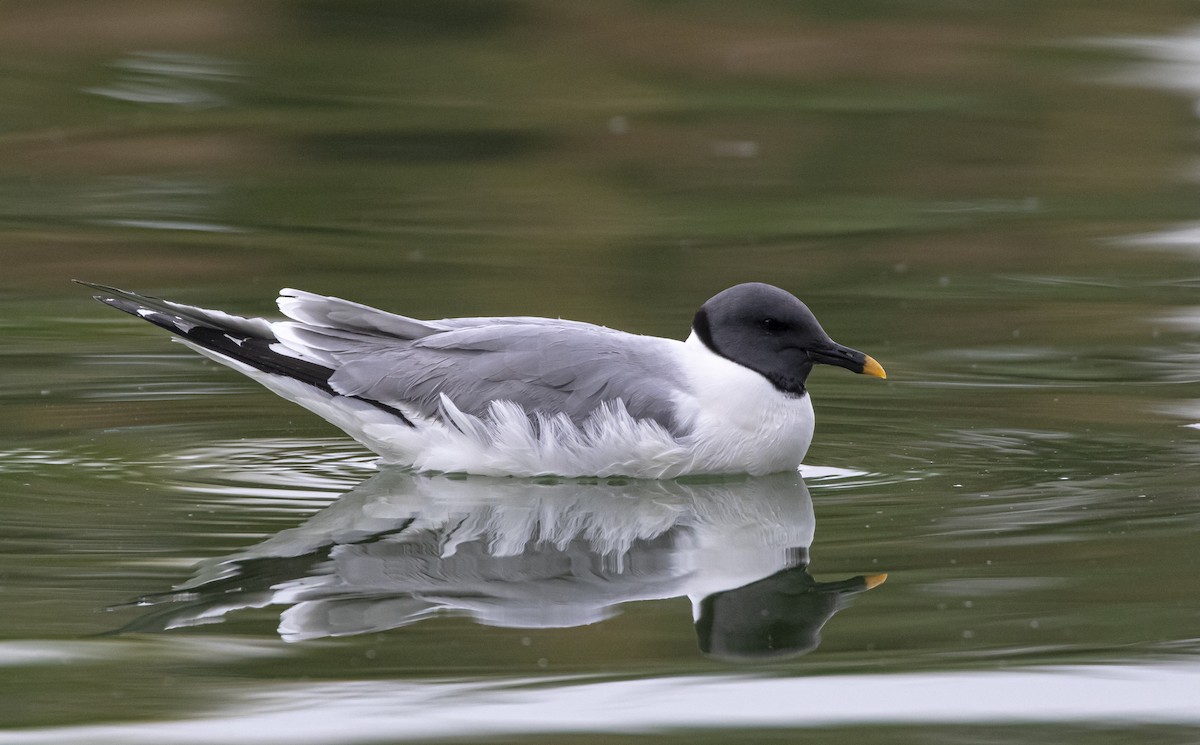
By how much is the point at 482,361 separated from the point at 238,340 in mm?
940

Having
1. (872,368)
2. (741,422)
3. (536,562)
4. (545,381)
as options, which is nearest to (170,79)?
(545,381)

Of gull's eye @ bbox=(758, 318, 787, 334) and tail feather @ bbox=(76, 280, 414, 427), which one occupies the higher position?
gull's eye @ bbox=(758, 318, 787, 334)

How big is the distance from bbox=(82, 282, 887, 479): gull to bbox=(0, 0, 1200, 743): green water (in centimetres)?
15

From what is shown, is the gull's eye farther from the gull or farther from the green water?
the green water

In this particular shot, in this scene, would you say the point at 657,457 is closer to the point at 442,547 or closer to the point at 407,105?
the point at 442,547

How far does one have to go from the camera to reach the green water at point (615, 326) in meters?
4.90

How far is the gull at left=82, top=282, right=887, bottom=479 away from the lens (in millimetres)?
7230

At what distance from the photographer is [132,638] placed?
5.17m

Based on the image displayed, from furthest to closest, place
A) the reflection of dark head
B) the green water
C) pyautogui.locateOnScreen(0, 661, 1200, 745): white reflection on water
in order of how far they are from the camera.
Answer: the reflection of dark head → the green water → pyautogui.locateOnScreen(0, 661, 1200, 745): white reflection on water

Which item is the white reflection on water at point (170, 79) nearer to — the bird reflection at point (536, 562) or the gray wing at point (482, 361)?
the gray wing at point (482, 361)

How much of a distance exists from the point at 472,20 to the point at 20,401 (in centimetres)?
923

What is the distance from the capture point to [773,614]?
554 cm

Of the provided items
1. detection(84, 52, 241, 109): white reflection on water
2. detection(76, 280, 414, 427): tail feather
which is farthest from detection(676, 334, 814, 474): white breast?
detection(84, 52, 241, 109): white reflection on water

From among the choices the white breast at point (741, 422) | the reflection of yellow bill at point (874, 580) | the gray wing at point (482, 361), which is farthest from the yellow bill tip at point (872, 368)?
the reflection of yellow bill at point (874, 580)
